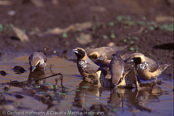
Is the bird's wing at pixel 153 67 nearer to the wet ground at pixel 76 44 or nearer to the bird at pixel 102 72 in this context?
the wet ground at pixel 76 44

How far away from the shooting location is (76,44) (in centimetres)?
1301

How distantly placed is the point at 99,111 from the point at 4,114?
69.2 inches

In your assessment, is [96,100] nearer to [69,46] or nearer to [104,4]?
[69,46]

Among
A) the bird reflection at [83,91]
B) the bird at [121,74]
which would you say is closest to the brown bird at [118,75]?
the bird at [121,74]

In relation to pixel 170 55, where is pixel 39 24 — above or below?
A: above

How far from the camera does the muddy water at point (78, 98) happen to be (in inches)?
225

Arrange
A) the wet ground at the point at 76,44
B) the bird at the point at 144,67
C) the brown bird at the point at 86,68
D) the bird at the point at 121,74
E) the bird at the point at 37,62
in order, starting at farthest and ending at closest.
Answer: the bird at the point at 37,62
the bird at the point at 144,67
the brown bird at the point at 86,68
the bird at the point at 121,74
the wet ground at the point at 76,44

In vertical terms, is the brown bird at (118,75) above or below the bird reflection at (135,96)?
above

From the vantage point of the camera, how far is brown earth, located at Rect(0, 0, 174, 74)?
39.3 feet

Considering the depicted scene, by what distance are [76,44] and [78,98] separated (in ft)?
21.8

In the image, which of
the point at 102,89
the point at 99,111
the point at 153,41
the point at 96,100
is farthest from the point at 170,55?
the point at 99,111

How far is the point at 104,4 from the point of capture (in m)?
19.4

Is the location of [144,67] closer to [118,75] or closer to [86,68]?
[118,75]

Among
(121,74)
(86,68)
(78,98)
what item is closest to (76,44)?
(86,68)
